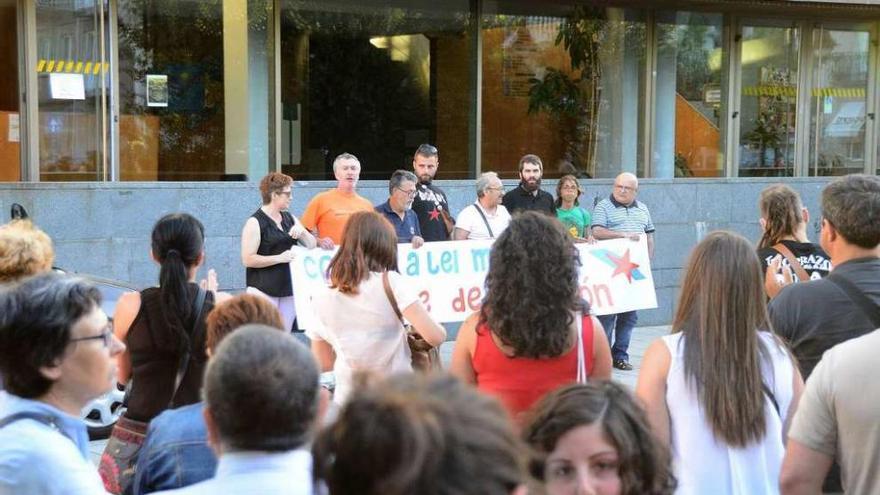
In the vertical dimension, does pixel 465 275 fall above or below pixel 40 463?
below

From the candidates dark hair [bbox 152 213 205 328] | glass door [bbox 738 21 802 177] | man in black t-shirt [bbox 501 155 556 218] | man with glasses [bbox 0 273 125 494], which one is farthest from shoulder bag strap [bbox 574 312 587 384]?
glass door [bbox 738 21 802 177]

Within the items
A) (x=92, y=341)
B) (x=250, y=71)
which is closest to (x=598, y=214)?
(x=250, y=71)

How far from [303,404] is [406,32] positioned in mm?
11820

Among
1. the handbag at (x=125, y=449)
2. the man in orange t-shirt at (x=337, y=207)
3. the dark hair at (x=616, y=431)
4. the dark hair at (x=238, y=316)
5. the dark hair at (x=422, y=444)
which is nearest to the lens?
the dark hair at (x=422, y=444)

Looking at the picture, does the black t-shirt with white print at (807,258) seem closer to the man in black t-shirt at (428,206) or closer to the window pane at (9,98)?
the man in black t-shirt at (428,206)

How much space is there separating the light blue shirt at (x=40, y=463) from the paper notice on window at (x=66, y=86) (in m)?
9.57

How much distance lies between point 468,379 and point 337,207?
5431 mm

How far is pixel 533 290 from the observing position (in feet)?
13.2

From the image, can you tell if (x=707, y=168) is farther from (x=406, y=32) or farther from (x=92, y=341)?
(x=92, y=341)

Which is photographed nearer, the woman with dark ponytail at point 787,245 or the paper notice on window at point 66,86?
the woman with dark ponytail at point 787,245

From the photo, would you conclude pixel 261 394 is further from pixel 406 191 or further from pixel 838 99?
pixel 838 99

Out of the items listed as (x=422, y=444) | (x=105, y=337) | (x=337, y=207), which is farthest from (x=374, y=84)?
(x=422, y=444)

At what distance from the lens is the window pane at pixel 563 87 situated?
14.5 meters

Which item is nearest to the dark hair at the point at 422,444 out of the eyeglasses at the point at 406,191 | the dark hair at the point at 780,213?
the dark hair at the point at 780,213
